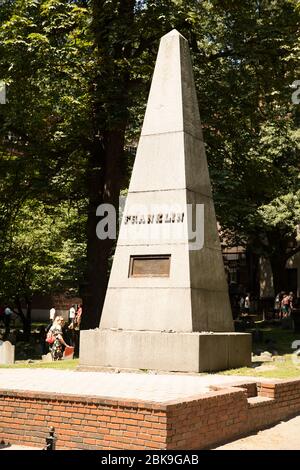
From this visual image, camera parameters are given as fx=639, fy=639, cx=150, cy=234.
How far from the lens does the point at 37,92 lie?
64.1 ft

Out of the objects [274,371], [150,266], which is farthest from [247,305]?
[150,266]

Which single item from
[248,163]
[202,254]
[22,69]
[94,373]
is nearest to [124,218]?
[202,254]

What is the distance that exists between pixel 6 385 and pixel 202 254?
15.2ft

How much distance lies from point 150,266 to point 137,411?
5.20 meters

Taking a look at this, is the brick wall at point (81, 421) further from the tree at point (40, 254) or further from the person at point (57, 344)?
the tree at point (40, 254)

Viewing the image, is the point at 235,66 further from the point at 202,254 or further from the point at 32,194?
the point at 202,254

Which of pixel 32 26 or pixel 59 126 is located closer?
pixel 32 26

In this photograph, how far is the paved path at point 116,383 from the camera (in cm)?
849

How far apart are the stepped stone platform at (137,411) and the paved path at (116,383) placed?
14mm

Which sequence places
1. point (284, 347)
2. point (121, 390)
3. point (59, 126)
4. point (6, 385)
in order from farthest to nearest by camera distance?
point (59, 126)
point (284, 347)
point (6, 385)
point (121, 390)

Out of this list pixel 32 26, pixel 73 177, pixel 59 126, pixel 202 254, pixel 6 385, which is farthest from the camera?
pixel 73 177

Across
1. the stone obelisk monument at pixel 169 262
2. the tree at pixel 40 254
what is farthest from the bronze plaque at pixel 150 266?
the tree at pixel 40 254

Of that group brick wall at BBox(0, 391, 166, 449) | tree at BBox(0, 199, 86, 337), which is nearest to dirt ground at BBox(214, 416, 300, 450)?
brick wall at BBox(0, 391, 166, 449)

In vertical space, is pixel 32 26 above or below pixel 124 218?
above
